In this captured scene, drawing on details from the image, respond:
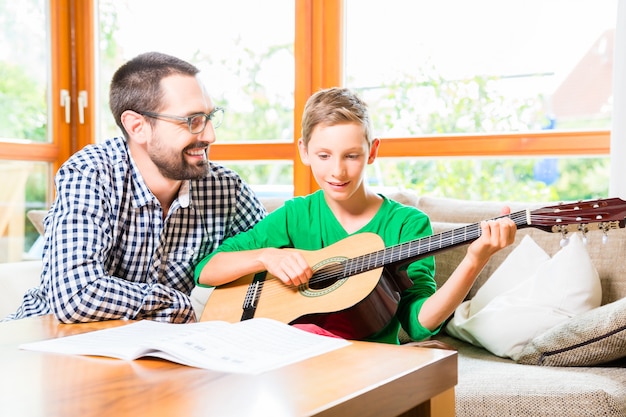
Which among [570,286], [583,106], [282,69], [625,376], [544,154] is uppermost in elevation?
[282,69]

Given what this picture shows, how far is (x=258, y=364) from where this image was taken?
99cm

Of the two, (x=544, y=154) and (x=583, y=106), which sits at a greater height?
(x=583, y=106)

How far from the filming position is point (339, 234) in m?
1.82

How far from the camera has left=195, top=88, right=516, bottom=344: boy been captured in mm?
1621

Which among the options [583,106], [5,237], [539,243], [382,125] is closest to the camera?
[539,243]

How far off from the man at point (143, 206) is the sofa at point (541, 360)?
628 mm

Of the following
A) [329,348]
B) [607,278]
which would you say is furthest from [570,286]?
[329,348]

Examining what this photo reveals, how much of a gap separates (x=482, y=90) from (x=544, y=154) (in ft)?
1.35

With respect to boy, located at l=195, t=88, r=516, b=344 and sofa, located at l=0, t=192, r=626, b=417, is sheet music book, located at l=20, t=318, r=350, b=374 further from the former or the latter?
boy, located at l=195, t=88, r=516, b=344

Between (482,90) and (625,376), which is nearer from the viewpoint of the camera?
(625,376)

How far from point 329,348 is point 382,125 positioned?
2468 millimetres

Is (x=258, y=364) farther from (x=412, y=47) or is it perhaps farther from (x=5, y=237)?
(x=5, y=237)

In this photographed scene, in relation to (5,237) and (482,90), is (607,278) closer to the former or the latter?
(482,90)

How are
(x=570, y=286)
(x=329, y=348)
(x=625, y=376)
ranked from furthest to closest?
(x=570, y=286)
(x=625, y=376)
(x=329, y=348)
